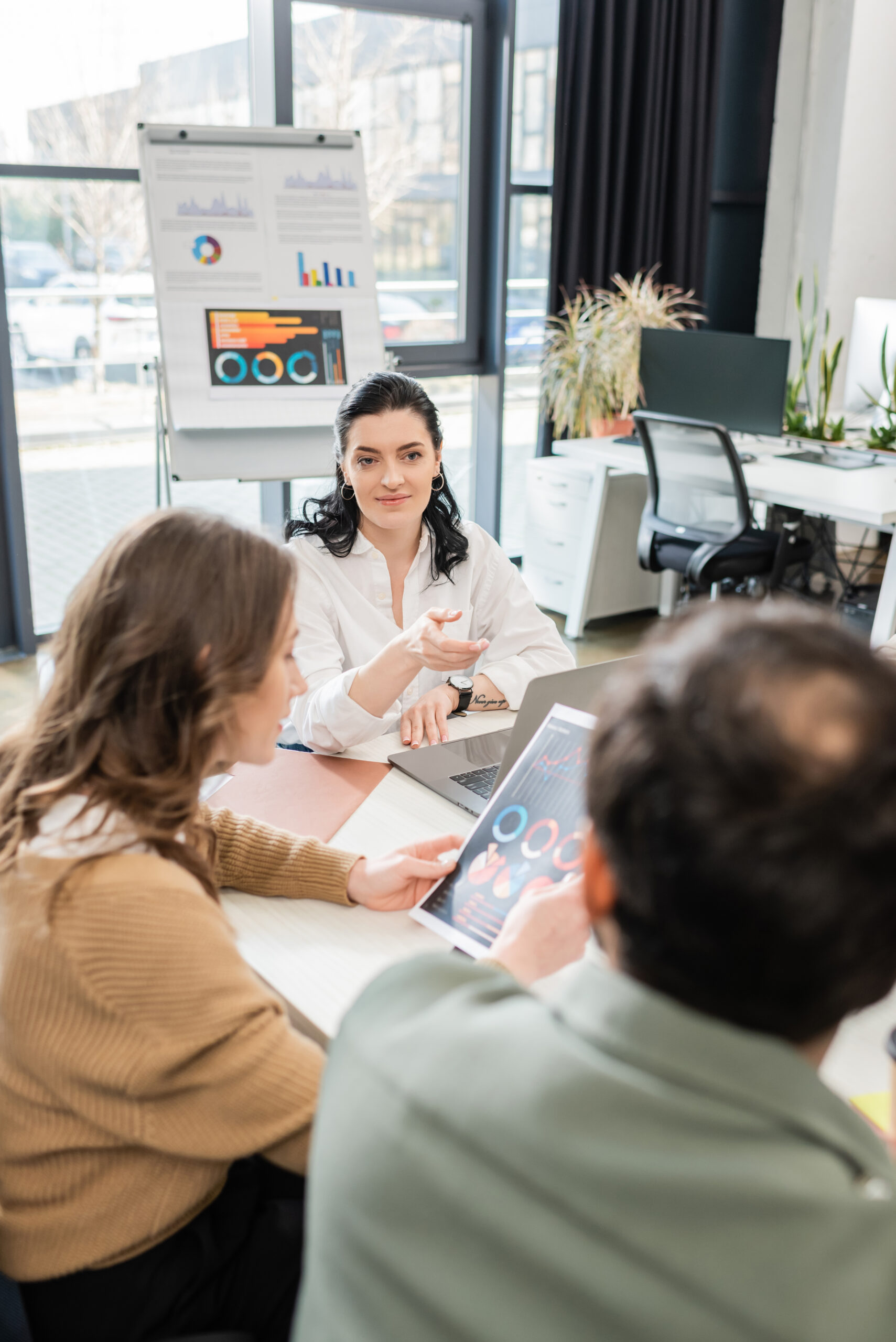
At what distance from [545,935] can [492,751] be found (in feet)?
2.18

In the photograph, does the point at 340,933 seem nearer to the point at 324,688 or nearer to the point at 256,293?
the point at 324,688

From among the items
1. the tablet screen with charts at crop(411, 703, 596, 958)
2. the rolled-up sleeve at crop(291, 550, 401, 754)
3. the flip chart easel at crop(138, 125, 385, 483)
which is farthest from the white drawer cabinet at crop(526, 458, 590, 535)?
the tablet screen with charts at crop(411, 703, 596, 958)

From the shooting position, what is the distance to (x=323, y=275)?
3.60 meters

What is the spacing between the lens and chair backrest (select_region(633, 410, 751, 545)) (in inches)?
139

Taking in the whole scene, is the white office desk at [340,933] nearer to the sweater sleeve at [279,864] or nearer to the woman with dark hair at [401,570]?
the sweater sleeve at [279,864]

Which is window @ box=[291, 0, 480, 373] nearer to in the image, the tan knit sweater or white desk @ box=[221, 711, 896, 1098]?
white desk @ box=[221, 711, 896, 1098]

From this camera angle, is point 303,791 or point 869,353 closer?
point 303,791

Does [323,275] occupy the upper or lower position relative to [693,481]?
upper

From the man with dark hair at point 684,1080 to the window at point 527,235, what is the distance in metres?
4.25

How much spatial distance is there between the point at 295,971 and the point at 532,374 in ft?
13.4

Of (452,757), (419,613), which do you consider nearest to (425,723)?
(452,757)

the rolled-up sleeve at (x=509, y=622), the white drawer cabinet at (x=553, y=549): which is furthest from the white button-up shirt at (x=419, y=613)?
the white drawer cabinet at (x=553, y=549)

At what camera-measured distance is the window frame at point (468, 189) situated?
4090mm

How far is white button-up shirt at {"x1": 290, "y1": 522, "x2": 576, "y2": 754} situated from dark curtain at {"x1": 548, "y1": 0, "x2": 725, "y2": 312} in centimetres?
289
